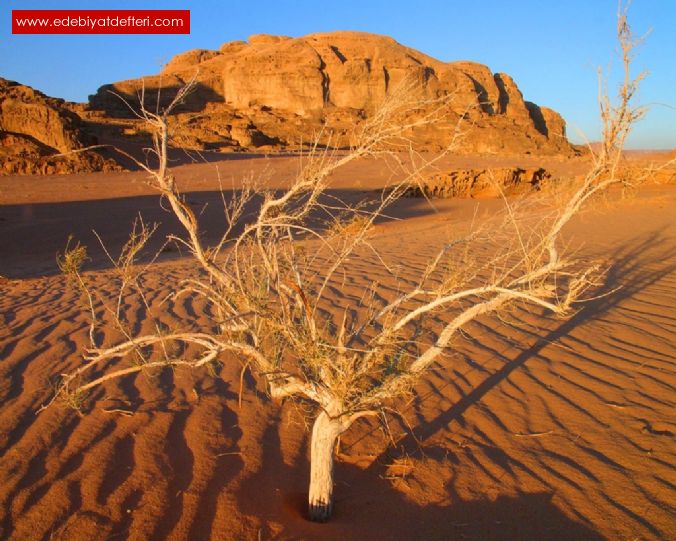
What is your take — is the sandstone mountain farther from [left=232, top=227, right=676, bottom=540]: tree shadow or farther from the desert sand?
[left=232, top=227, right=676, bottom=540]: tree shadow

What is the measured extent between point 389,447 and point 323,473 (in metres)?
0.74

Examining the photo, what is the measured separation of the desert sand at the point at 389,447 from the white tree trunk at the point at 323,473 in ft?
0.23

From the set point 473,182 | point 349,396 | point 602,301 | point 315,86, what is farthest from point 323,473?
point 315,86

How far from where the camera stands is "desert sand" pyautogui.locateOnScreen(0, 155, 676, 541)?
253 centimetres

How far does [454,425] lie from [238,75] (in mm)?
55819

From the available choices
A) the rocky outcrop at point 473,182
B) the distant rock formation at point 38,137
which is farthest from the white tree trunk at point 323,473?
the distant rock formation at point 38,137

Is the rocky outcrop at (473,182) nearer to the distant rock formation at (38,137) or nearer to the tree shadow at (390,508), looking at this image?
the distant rock formation at (38,137)

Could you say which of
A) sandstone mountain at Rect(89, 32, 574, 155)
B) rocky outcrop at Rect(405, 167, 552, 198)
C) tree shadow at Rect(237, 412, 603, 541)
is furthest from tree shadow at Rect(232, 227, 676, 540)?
sandstone mountain at Rect(89, 32, 574, 155)

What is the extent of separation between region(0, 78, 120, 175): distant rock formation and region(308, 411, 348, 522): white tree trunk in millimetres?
18944

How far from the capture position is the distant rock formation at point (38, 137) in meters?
18.5

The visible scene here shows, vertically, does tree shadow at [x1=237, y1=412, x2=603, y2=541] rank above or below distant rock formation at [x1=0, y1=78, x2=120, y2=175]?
below

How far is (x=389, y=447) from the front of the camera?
10.3 feet

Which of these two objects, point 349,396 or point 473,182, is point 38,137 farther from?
point 349,396

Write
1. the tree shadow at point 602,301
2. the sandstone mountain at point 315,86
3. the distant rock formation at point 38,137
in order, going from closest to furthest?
the tree shadow at point 602,301, the distant rock formation at point 38,137, the sandstone mountain at point 315,86
